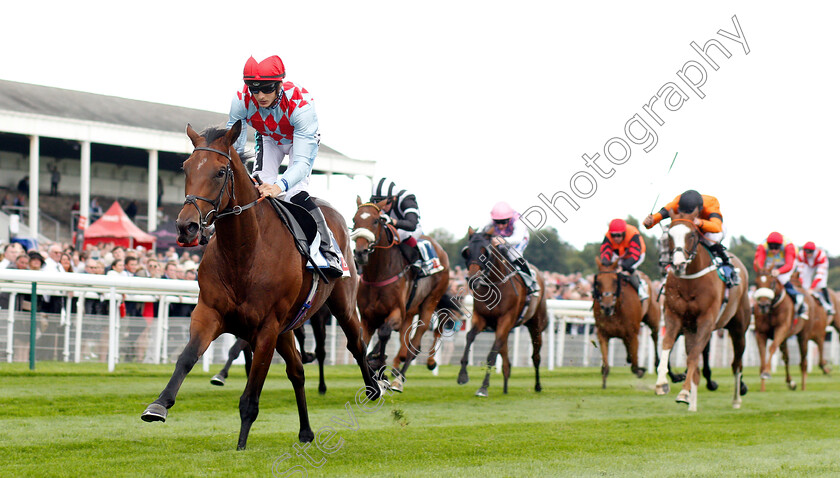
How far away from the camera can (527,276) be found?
1079 cm

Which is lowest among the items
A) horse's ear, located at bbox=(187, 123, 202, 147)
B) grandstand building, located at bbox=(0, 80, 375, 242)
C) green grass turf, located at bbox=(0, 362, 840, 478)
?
green grass turf, located at bbox=(0, 362, 840, 478)

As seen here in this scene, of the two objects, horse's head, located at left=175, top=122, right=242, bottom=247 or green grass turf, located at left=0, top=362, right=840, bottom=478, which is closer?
horse's head, located at left=175, top=122, right=242, bottom=247

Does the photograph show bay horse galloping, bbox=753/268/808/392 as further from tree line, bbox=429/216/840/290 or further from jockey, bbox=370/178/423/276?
tree line, bbox=429/216/840/290

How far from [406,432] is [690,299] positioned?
3.98 meters

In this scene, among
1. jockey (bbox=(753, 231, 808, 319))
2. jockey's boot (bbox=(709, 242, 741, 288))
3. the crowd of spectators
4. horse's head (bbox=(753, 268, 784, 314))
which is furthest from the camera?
jockey (bbox=(753, 231, 808, 319))

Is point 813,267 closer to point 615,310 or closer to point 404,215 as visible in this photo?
point 615,310

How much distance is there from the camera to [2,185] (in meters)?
29.3

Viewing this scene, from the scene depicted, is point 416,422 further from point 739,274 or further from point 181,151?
point 181,151

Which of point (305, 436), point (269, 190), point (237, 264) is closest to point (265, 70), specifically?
point (269, 190)

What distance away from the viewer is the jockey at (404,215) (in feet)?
32.7

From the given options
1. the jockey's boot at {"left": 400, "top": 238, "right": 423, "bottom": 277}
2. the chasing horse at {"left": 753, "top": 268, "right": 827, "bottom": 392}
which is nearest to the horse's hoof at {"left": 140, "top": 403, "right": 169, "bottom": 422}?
the jockey's boot at {"left": 400, "top": 238, "right": 423, "bottom": 277}

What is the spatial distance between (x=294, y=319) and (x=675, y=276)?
5109 mm

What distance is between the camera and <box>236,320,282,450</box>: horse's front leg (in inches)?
197

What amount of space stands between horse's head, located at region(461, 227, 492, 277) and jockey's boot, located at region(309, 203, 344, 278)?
14.4 ft
